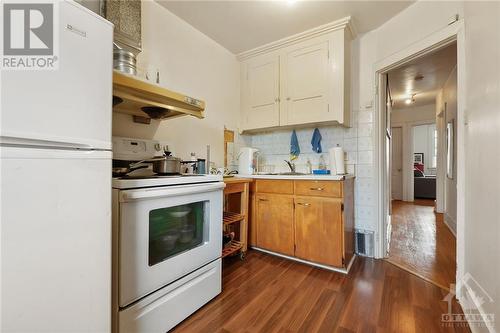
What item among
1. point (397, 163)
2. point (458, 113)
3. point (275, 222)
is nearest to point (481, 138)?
point (458, 113)

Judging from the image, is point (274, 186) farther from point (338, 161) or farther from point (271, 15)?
point (271, 15)

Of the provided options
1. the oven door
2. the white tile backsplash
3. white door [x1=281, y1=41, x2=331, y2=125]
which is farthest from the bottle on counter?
the oven door

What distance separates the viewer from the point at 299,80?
2.35 meters

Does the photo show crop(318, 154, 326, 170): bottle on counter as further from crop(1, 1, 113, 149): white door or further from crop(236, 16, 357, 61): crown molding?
crop(1, 1, 113, 149): white door

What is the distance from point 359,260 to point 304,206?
2.70ft

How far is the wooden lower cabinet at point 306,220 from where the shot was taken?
1.86 metres

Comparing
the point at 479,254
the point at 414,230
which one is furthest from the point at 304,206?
the point at 414,230

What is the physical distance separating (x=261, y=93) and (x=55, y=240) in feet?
7.68

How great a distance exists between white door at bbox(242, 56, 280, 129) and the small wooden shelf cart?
32.3 inches

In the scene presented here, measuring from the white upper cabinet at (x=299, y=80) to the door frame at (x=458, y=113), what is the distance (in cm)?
32

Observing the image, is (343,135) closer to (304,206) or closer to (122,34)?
(304,206)

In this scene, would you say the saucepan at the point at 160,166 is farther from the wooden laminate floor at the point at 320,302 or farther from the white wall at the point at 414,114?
the white wall at the point at 414,114

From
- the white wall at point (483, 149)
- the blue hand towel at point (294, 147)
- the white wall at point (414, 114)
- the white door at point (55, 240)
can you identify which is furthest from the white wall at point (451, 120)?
the white door at point (55, 240)

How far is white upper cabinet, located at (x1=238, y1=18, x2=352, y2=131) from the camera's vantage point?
2.14m
